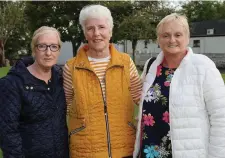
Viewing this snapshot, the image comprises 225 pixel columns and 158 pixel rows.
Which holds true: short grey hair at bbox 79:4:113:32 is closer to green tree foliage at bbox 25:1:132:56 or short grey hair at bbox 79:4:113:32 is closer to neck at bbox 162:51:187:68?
neck at bbox 162:51:187:68

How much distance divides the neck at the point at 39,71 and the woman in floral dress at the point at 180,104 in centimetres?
93

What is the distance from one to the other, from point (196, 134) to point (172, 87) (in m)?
0.44

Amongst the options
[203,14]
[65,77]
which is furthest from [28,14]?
[203,14]

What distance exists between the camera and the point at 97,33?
3184mm

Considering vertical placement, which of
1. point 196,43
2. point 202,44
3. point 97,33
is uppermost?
point 97,33

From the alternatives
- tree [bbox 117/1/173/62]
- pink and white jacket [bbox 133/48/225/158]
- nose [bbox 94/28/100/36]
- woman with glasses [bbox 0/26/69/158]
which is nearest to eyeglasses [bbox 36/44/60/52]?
woman with glasses [bbox 0/26/69/158]

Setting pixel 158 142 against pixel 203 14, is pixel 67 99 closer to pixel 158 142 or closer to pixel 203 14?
pixel 158 142

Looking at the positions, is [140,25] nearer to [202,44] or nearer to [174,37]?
[202,44]

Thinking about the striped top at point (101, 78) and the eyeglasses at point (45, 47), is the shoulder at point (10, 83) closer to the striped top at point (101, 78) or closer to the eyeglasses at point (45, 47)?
the eyeglasses at point (45, 47)

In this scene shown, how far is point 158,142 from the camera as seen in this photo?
300cm

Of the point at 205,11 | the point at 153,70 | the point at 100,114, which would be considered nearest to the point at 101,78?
the point at 100,114

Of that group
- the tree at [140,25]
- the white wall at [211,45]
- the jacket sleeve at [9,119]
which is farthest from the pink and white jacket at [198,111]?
the white wall at [211,45]

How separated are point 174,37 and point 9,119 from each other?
5.23 ft

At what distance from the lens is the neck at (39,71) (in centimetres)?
308
